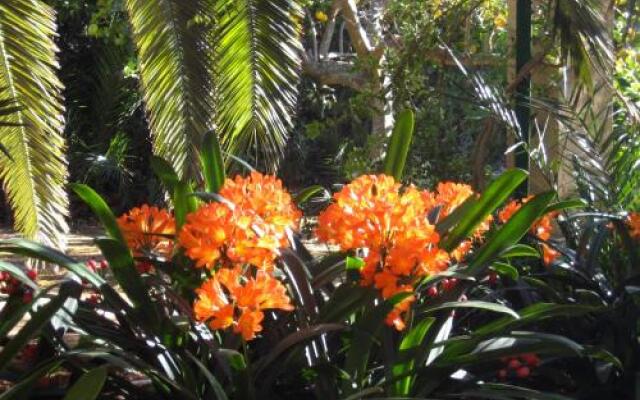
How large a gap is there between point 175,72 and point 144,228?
7.61 ft

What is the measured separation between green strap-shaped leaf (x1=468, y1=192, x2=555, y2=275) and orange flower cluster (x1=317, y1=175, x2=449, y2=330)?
0.59ft

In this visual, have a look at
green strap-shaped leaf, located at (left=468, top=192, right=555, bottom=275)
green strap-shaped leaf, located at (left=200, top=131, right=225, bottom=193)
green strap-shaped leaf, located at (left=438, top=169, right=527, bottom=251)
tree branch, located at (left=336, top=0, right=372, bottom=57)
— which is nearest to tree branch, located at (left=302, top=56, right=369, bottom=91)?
tree branch, located at (left=336, top=0, right=372, bottom=57)

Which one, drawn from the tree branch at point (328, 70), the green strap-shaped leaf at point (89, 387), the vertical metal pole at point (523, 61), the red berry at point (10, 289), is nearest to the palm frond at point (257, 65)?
the vertical metal pole at point (523, 61)

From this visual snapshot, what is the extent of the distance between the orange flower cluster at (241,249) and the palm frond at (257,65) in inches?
93.2

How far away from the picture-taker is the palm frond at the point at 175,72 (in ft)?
17.9

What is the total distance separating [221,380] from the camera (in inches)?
120

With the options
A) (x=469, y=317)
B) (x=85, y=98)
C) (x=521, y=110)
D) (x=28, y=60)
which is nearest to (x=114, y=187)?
(x=85, y=98)

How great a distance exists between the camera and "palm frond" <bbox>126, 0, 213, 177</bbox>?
5469 millimetres

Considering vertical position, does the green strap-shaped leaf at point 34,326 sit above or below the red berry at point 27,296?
above

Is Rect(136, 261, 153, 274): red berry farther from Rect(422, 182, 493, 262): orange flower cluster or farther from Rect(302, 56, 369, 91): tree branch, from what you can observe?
Rect(302, 56, 369, 91): tree branch

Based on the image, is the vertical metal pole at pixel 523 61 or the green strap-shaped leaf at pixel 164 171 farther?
the vertical metal pole at pixel 523 61

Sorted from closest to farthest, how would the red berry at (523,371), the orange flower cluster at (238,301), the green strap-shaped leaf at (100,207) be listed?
the orange flower cluster at (238,301) < the green strap-shaped leaf at (100,207) < the red berry at (523,371)

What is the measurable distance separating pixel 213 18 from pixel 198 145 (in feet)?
2.17

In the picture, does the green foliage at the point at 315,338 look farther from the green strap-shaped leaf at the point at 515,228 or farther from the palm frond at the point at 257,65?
the palm frond at the point at 257,65
